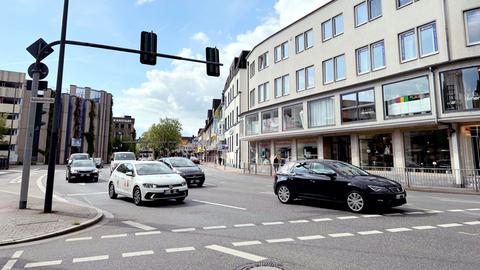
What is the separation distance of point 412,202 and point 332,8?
59.6 feet

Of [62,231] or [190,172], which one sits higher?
[190,172]

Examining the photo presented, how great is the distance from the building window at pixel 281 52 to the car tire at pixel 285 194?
2055cm

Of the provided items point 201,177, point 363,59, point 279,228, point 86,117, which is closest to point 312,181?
point 279,228

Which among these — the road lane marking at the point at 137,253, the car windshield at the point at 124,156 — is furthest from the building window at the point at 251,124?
the road lane marking at the point at 137,253

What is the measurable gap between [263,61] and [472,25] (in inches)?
779

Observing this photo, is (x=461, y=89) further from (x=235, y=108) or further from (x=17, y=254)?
(x=235, y=108)

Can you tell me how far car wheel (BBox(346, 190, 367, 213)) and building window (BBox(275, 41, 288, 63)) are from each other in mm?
22376

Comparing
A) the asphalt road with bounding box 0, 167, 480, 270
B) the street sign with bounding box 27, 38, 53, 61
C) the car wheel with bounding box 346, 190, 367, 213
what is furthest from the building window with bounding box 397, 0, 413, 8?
the street sign with bounding box 27, 38, 53, 61

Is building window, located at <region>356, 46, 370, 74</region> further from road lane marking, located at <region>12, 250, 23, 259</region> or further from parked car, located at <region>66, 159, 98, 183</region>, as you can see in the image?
road lane marking, located at <region>12, 250, 23, 259</region>

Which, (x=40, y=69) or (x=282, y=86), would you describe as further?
(x=282, y=86)

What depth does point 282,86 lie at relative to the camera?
30.8 meters

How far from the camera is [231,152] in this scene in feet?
166

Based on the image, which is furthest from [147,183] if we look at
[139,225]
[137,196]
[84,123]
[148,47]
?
[84,123]

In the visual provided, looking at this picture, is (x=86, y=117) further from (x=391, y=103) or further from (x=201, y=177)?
(x=391, y=103)
